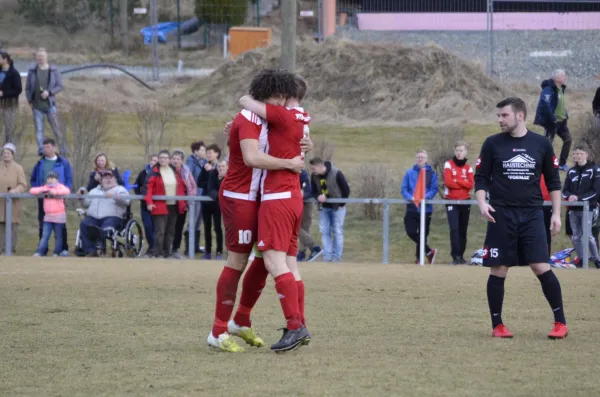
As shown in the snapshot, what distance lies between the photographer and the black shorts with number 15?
823cm

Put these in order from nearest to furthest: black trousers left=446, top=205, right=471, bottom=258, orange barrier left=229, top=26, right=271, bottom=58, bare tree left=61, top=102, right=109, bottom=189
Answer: black trousers left=446, top=205, right=471, bottom=258
bare tree left=61, top=102, right=109, bottom=189
orange barrier left=229, top=26, right=271, bottom=58

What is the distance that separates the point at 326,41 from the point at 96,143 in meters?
13.7

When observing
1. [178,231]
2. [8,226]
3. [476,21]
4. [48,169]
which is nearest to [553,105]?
[178,231]

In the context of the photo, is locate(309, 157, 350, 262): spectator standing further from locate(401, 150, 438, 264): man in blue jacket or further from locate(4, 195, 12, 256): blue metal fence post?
locate(4, 195, 12, 256): blue metal fence post

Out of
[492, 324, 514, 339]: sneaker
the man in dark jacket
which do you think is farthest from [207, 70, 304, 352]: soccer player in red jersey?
the man in dark jacket

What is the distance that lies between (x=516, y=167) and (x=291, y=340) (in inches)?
91.1

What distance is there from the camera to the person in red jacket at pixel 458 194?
16625mm

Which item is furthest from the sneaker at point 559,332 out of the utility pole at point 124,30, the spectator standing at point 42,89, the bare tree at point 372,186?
the utility pole at point 124,30

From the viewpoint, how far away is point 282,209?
→ 745cm

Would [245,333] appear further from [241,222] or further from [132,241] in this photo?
[132,241]

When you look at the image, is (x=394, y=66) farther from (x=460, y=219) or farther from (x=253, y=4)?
(x=253, y=4)

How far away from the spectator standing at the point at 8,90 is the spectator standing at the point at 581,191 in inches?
442

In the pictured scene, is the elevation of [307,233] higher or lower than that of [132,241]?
higher

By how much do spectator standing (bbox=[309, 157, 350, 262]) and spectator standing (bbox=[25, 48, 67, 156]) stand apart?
660 cm
